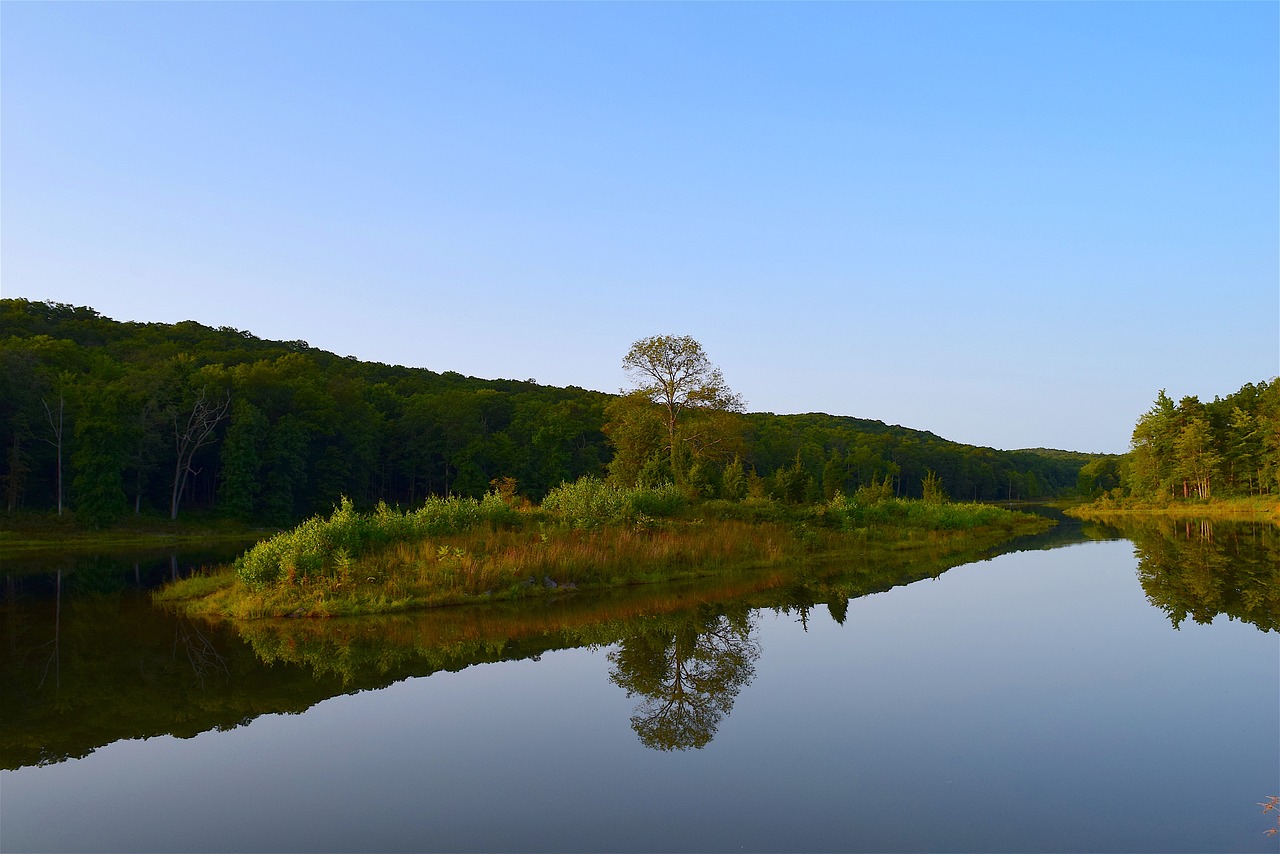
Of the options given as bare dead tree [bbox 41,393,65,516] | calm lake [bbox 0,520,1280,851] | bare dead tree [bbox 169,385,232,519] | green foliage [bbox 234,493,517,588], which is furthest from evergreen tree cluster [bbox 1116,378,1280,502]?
bare dead tree [bbox 41,393,65,516]

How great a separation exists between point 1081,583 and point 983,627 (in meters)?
9.96

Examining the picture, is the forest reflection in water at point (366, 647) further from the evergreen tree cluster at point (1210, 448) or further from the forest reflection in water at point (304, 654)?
the evergreen tree cluster at point (1210, 448)

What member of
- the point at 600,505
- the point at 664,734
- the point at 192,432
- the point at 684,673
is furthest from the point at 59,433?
the point at 664,734

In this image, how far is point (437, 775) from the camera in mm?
8133

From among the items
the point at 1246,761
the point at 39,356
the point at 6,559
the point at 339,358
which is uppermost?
the point at 339,358

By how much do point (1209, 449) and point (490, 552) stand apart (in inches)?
3454

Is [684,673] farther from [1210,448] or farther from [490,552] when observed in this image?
[1210,448]

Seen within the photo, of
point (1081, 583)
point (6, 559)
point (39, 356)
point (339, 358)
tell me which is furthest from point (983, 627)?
point (339, 358)

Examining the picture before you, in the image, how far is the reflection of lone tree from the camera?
31.8 ft

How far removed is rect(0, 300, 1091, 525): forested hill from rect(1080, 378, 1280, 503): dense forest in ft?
145

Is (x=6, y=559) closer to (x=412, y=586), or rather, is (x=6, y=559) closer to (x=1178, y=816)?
(x=412, y=586)

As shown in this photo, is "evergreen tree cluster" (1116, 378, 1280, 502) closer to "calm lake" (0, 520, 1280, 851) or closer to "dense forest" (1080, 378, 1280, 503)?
"dense forest" (1080, 378, 1280, 503)

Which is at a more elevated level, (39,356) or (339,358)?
(339,358)

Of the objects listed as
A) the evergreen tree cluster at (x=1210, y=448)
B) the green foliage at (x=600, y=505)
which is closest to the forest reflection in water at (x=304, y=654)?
the green foliage at (x=600, y=505)
